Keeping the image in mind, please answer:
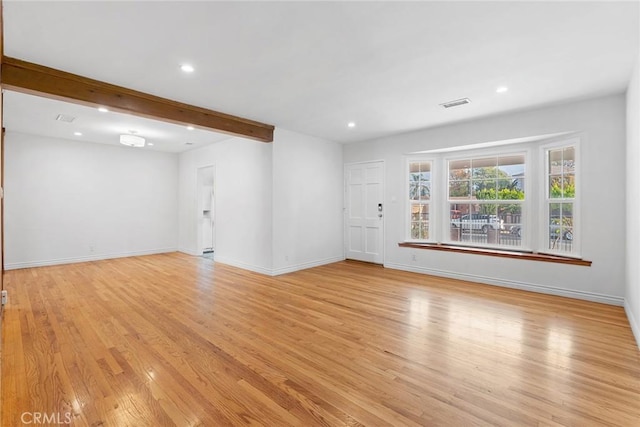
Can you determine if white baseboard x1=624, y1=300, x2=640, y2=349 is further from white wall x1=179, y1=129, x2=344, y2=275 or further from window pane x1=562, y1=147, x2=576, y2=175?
white wall x1=179, y1=129, x2=344, y2=275

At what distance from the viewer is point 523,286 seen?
432 cm

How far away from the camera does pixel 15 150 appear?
18.4 feet

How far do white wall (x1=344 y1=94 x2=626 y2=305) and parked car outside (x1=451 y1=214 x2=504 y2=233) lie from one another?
0.57 metres

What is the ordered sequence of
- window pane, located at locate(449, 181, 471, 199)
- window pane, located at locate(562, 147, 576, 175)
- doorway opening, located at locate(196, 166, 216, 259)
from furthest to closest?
1. doorway opening, located at locate(196, 166, 216, 259)
2. window pane, located at locate(449, 181, 471, 199)
3. window pane, located at locate(562, 147, 576, 175)

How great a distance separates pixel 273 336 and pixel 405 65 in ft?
9.52

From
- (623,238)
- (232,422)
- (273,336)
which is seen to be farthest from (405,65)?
(623,238)

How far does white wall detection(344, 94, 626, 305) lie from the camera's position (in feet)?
11.9

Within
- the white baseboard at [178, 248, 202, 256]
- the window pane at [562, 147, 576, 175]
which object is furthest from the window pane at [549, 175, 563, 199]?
the white baseboard at [178, 248, 202, 256]

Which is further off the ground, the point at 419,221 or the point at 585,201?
the point at 585,201

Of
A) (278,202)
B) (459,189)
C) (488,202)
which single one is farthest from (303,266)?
(488,202)

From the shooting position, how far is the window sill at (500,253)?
13.0ft

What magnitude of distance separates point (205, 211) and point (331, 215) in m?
3.41

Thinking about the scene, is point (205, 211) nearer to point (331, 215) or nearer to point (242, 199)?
point (242, 199)

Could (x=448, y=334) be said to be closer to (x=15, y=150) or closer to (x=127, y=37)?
(x=127, y=37)
